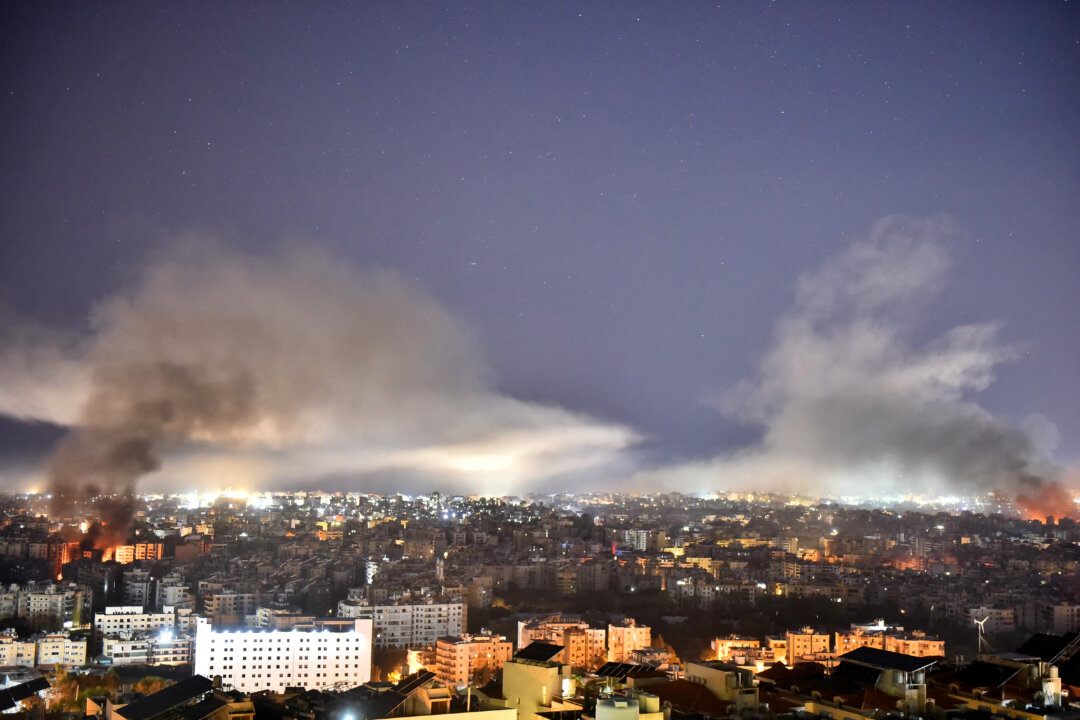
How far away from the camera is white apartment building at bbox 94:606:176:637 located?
9356mm

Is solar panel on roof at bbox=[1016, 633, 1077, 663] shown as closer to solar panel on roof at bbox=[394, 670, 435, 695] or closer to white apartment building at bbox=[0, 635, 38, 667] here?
solar panel on roof at bbox=[394, 670, 435, 695]

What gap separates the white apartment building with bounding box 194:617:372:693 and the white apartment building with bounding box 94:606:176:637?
1.76m

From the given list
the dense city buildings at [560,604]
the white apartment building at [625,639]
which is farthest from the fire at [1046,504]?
the white apartment building at [625,639]

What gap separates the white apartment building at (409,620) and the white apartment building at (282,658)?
1632mm

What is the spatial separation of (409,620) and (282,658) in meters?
2.43

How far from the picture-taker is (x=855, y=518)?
19.6 meters

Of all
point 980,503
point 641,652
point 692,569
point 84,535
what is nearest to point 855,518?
point 980,503

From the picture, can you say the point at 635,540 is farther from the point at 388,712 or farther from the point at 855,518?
the point at 388,712

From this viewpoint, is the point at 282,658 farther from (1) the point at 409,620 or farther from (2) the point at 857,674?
(2) the point at 857,674

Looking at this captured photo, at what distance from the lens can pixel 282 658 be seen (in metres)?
7.75

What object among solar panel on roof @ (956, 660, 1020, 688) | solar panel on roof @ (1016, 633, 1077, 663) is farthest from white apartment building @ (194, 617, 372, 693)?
solar panel on roof @ (1016, 633, 1077, 663)

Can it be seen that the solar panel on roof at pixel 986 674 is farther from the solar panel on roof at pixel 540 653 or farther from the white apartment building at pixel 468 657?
the white apartment building at pixel 468 657

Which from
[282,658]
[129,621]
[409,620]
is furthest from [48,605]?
[282,658]

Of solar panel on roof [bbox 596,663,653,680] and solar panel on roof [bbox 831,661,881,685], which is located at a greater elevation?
solar panel on roof [bbox 596,663,653,680]
